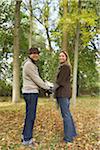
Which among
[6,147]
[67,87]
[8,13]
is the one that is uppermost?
[8,13]

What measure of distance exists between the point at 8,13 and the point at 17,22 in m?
6.97

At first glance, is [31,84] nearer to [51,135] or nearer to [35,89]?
[35,89]

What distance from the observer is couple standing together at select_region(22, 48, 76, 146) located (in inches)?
216

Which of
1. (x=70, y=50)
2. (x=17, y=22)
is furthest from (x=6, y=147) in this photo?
A: (x=70, y=50)

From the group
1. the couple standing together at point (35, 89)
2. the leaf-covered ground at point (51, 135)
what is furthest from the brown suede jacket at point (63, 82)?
the leaf-covered ground at point (51, 135)

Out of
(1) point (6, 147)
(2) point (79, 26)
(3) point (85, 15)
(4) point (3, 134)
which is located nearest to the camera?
(1) point (6, 147)

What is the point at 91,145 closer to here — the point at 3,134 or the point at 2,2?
the point at 3,134

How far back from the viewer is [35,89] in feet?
18.0

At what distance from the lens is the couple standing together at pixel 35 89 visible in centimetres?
548

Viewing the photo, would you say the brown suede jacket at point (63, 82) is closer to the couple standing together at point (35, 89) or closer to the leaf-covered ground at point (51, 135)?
the couple standing together at point (35, 89)

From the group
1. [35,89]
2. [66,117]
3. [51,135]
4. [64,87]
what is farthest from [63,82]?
[51,135]

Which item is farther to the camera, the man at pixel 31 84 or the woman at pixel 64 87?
the woman at pixel 64 87

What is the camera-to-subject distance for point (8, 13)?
72.1 feet

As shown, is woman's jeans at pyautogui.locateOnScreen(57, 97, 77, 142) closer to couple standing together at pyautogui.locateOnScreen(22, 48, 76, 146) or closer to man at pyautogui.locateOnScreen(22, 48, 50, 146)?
couple standing together at pyautogui.locateOnScreen(22, 48, 76, 146)
